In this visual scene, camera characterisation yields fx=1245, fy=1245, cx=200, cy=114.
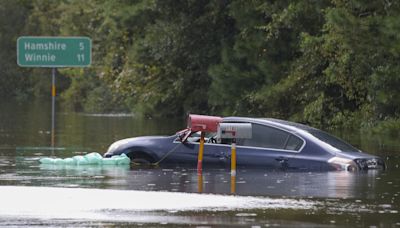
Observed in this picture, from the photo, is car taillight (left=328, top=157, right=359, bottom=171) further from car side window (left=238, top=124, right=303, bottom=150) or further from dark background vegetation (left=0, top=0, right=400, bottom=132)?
dark background vegetation (left=0, top=0, right=400, bottom=132)

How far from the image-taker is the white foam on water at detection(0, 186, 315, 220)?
15.7 meters

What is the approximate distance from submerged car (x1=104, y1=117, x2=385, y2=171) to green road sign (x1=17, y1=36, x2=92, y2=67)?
8.13 meters

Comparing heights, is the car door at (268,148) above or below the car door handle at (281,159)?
above

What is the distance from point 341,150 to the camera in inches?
870

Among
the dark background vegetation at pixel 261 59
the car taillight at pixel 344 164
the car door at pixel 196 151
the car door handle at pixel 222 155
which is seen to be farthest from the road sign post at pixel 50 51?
the car taillight at pixel 344 164

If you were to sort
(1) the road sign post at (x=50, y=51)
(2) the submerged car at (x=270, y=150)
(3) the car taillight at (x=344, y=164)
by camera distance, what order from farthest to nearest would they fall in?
(1) the road sign post at (x=50, y=51)
(2) the submerged car at (x=270, y=150)
(3) the car taillight at (x=344, y=164)

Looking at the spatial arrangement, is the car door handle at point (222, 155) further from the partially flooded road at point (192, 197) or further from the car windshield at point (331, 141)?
the car windshield at point (331, 141)

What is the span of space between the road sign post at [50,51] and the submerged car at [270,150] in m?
7.91

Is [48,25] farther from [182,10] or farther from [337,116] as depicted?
[337,116]

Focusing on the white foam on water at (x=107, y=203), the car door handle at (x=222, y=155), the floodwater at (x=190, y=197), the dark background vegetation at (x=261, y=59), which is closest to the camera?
the floodwater at (x=190, y=197)

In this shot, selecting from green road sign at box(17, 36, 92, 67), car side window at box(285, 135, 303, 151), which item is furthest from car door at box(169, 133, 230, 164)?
green road sign at box(17, 36, 92, 67)

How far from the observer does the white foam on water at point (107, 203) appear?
15.7 meters

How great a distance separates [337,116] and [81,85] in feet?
176

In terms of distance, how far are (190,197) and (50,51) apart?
14.3m
